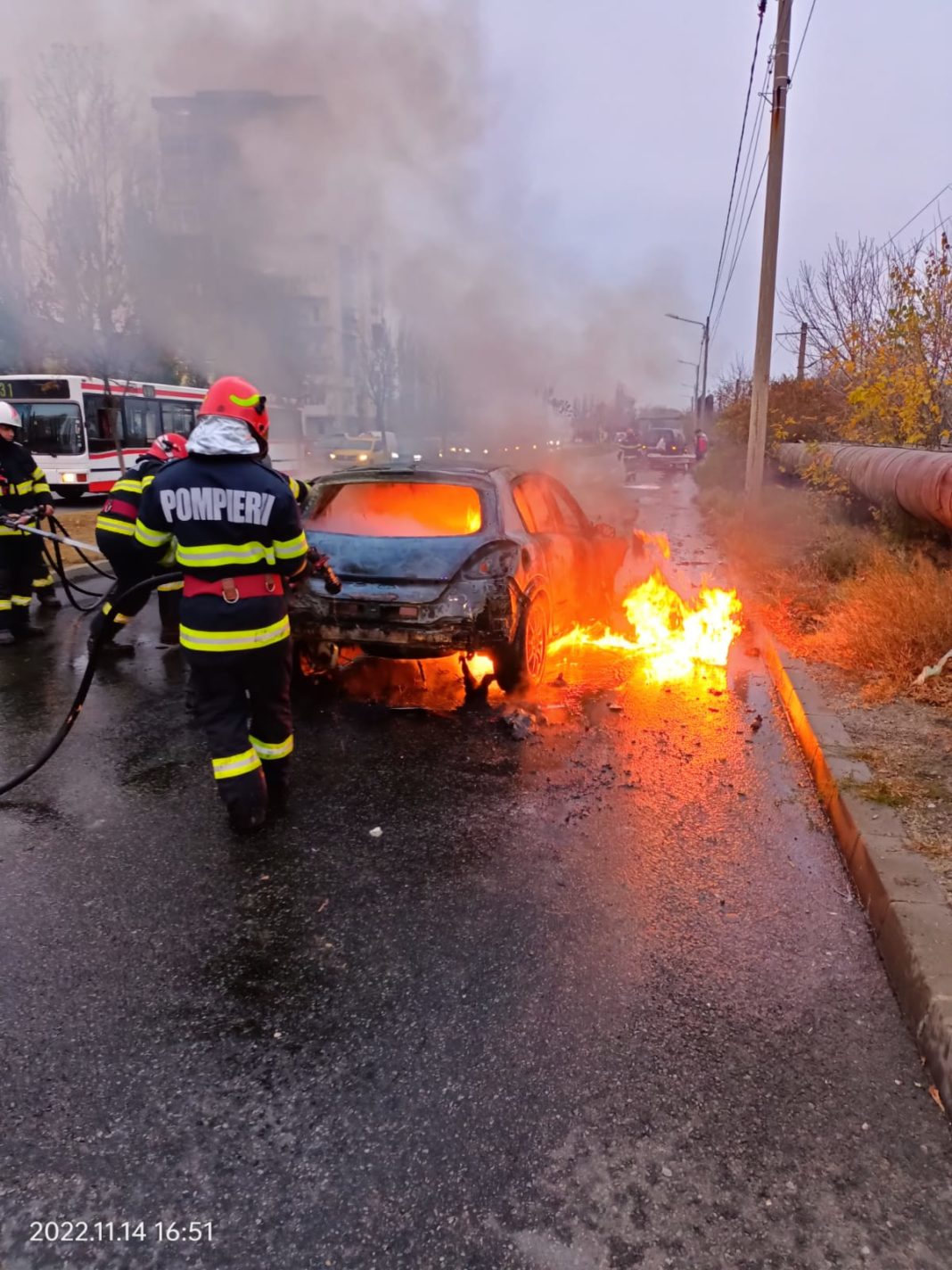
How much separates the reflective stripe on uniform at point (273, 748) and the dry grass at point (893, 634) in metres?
3.26

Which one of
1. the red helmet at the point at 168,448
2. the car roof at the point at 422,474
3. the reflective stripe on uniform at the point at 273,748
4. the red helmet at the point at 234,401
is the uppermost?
the red helmet at the point at 234,401

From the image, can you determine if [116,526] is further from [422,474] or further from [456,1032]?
[456,1032]

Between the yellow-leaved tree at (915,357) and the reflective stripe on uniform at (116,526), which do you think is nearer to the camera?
the reflective stripe on uniform at (116,526)

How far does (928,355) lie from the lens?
7980mm

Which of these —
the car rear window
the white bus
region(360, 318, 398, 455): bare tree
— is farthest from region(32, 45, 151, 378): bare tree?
region(360, 318, 398, 455): bare tree

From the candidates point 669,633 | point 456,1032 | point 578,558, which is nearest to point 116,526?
point 578,558

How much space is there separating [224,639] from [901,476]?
252 inches

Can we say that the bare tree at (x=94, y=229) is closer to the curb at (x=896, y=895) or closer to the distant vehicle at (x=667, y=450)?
the curb at (x=896, y=895)

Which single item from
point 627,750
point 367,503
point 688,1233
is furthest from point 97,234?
point 688,1233

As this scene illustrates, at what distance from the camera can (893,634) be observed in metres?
5.01

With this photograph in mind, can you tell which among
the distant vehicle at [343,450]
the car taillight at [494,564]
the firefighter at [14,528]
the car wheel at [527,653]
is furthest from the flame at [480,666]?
the distant vehicle at [343,450]

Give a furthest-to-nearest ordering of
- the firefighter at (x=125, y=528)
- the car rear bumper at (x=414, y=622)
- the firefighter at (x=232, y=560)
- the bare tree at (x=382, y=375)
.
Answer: the bare tree at (x=382, y=375)
the firefighter at (x=125, y=528)
the car rear bumper at (x=414, y=622)
the firefighter at (x=232, y=560)

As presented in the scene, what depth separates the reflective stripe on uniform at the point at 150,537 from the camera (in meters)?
3.31

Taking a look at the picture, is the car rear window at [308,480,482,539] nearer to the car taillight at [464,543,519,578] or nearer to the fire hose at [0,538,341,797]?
the car taillight at [464,543,519,578]
